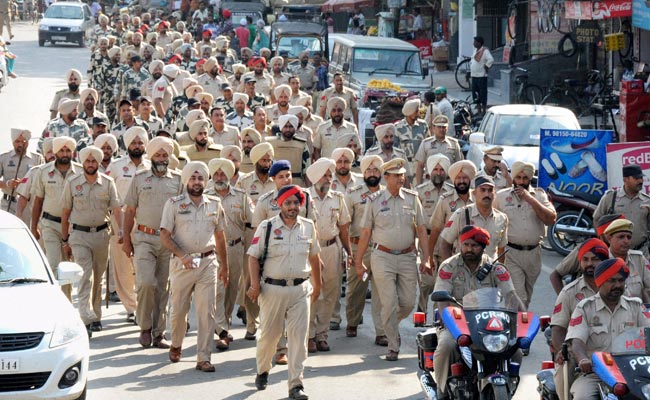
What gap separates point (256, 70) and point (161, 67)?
7.64 ft

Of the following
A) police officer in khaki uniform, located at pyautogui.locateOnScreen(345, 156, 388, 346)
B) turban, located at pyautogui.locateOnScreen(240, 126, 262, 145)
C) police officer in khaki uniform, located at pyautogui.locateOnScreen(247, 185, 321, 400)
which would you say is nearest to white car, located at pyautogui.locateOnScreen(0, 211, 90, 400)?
police officer in khaki uniform, located at pyautogui.locateOnScreen(247, 185, 321, 400)

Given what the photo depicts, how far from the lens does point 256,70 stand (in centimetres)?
2561

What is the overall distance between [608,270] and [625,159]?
7.62 m

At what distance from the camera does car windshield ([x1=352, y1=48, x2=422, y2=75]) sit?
97.8 feet

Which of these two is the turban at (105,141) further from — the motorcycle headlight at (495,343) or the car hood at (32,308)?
the motorcycle headlight at (495,343)

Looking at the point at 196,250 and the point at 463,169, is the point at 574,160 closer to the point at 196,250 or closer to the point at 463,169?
the point at 463,169

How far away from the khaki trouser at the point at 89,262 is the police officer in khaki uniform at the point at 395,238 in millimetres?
2529

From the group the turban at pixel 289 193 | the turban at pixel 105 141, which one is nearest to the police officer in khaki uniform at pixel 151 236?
the turban at pixel 105 141

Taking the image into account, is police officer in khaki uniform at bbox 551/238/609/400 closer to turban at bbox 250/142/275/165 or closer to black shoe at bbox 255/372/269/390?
black shoe at bbox 255/372/269/390

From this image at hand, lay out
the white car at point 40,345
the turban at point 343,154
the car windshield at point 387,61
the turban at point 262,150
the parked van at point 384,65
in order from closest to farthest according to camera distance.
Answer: the white car at point 40,345 → the turban at point 262,150 → the turban at point 343,154 → the parked van at point 384,65 → the car windshield at point 387,61

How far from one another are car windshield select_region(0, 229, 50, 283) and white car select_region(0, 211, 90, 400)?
0.15m

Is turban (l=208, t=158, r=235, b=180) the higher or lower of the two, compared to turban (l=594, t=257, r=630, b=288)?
lower

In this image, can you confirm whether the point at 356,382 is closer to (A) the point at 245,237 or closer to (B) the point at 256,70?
(A) the point at 245,237

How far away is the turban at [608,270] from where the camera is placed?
9.38 m
